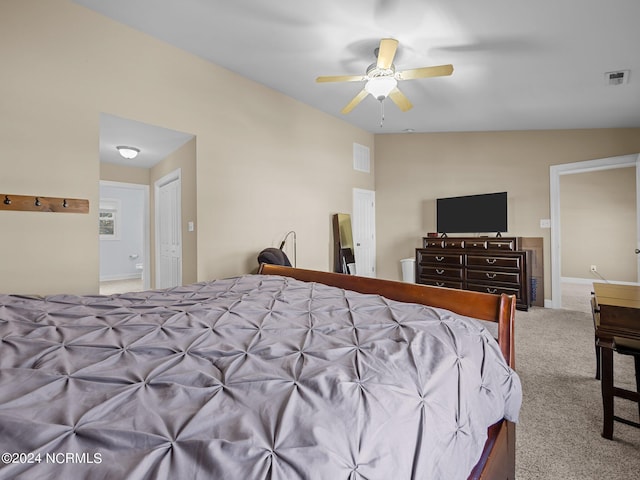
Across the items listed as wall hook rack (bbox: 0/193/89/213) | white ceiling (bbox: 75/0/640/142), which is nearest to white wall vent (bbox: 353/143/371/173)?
white ceiling (bbox: 75/0/640/142)

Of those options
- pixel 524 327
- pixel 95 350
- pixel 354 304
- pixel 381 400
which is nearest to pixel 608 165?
pixel 524 327

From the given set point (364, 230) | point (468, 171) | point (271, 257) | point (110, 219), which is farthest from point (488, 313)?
point (110, 219)

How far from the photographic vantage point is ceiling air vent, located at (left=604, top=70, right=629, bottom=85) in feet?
10.4

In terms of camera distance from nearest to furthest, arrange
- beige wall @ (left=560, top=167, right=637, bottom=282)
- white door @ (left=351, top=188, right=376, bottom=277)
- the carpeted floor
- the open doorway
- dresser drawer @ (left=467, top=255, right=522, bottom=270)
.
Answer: the carpeted floor
the open doorway
dresser drawer @ (left=467, top=255, right=522, bottom=270)
white door @ (left=351, top=188, right=376, bottom=277)
beige wall @ (left=560, top=167, right=637, bottom=282)

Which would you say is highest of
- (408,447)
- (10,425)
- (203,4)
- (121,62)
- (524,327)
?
(203,4)

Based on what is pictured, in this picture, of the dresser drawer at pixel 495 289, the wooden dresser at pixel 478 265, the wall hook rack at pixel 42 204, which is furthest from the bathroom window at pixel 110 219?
the dresser drawer at pixel 495 289

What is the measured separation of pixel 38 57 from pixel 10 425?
313cm

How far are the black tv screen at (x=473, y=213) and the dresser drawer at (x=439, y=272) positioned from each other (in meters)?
0.65

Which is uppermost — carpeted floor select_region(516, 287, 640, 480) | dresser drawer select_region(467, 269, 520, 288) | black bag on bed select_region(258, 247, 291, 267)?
black bag on bed select_region(258, 247, 291, 267)

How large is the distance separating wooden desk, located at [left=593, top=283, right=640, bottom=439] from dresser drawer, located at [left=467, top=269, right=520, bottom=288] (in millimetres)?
2655

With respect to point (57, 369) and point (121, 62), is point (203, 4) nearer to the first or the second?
point (121, 62)

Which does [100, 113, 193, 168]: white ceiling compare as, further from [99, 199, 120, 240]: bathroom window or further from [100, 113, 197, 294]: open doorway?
[99, 199, 120, 240]: bathroom window

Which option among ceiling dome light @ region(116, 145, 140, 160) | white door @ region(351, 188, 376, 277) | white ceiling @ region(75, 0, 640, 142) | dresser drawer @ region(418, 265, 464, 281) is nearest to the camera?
white ceiling @ region(75, 0, 640, 142)

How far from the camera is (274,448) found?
57cm
